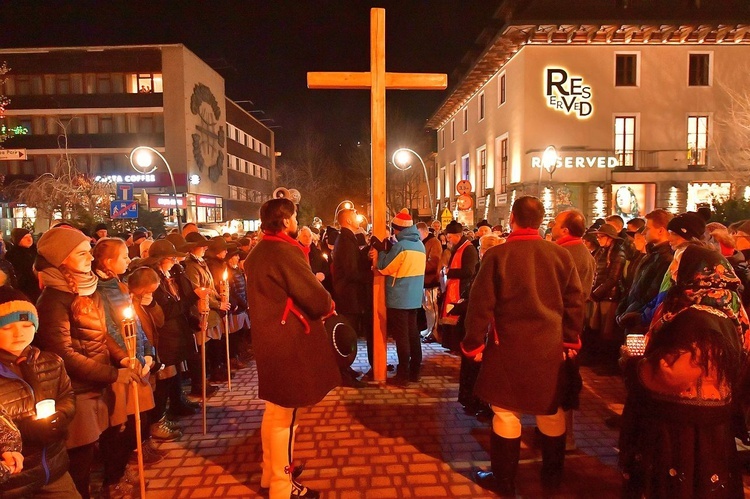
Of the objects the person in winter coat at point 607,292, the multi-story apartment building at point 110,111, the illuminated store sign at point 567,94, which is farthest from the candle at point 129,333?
the multi-story apartment building at point 110,111

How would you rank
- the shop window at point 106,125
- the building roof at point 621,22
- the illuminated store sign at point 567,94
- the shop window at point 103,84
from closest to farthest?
the building roof at point 621,22 < the illuminated store sign at point 567,94 < the shop window at point 103,84 < the shop window at point 106,125

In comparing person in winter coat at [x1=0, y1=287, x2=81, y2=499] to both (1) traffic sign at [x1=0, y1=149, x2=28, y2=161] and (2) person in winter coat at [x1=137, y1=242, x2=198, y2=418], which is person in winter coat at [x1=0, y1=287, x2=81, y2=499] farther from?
(1) traffic sign at [x1=0, y1=149, x2=28, y2=161]

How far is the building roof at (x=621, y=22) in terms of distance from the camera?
23953mm

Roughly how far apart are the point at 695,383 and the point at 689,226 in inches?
49.7

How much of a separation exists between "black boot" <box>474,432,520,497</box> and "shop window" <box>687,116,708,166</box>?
27221 millimetres

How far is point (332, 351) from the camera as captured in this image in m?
4.00

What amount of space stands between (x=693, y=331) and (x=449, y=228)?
5494mm

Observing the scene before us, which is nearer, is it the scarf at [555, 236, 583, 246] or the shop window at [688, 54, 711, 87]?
the scarf at [555, 236, 583, 246]

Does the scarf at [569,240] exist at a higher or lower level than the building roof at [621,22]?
lower

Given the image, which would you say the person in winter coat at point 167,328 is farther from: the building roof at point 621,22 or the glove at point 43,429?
the building roof at point 621,22

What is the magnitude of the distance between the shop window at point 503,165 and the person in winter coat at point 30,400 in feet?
90.1

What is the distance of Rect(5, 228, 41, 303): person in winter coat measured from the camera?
8547 millimetres

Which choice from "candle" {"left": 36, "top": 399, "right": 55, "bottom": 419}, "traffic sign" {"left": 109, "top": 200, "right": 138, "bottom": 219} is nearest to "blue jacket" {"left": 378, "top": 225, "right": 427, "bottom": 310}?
"candle" {"left": 36, "top": 399, "right": 55, "bottom": 419}

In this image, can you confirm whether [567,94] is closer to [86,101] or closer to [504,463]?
[504,463]
